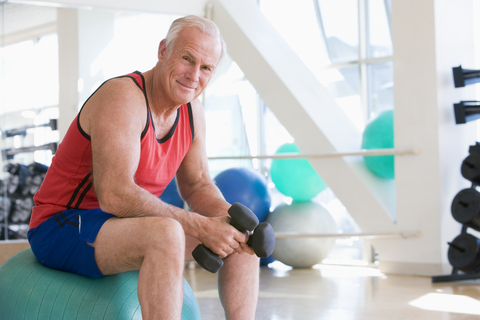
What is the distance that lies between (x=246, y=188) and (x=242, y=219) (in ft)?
7.22

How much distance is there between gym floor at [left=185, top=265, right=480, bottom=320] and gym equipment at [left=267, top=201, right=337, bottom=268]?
153mm

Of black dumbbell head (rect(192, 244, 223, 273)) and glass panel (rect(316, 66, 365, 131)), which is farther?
glass panel (rect(316, 66, 365, 131))

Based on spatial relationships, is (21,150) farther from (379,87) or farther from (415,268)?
(415,268)

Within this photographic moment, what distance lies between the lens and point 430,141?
2.95 meters

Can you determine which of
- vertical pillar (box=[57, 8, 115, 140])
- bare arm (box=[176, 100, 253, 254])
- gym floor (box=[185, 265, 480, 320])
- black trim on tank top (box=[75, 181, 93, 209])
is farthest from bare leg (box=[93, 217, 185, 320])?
vertical pillar (box=[57, 8, 115, 140])

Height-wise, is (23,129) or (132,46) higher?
(132,46)

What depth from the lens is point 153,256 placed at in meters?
1.06

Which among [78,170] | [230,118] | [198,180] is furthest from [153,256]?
[230,118]

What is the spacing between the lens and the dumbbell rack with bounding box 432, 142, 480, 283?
258 cm

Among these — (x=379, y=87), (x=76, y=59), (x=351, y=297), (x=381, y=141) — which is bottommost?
(x=351, y=297)

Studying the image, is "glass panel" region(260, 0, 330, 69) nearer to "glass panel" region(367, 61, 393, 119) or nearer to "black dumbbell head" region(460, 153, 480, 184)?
"glass panel" region(367, 61, 393, 119)

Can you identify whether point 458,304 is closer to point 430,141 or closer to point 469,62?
point 430,141

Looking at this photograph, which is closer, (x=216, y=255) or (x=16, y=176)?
(x=216, y=255)

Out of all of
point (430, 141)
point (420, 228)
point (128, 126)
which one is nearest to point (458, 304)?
point (420, 228)
